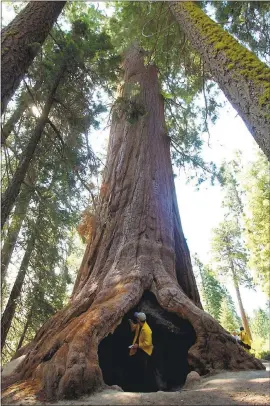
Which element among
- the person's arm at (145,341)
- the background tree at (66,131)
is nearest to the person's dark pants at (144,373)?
the person's arm at (145,341)

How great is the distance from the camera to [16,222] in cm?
711

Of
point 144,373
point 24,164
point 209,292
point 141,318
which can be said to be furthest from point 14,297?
point 209,292

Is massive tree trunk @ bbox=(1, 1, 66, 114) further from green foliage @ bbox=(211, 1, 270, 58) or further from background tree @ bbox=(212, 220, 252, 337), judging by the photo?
background tree @ bbox=(212, 220, 252, 337)

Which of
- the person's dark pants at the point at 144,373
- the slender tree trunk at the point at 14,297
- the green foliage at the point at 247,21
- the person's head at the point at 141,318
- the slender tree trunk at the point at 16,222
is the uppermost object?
the green foliage at the point at 247,21

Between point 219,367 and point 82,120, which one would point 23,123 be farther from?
point 219,367

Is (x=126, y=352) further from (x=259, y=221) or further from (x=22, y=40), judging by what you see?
(x=259, y=221)

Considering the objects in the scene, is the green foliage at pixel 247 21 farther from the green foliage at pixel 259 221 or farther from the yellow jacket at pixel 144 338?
the green foliage at pixel 259 221

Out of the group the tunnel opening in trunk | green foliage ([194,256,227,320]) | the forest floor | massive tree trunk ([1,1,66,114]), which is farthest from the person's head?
green foliage ([194,256,227,320])

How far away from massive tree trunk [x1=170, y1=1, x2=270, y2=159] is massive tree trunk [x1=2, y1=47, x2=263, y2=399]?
8.60 ft

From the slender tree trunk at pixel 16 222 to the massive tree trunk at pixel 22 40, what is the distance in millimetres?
2683

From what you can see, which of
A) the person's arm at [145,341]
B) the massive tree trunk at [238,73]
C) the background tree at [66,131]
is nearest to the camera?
the massive tree trunk at [238,73]

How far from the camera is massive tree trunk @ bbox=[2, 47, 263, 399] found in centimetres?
389

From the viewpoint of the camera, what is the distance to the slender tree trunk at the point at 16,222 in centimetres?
652

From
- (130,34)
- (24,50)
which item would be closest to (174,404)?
(24,50)
